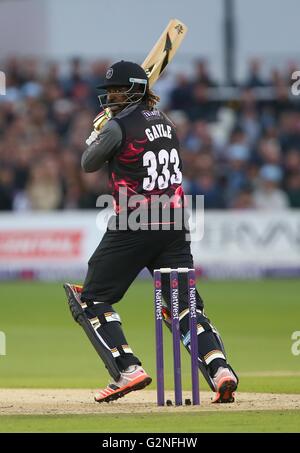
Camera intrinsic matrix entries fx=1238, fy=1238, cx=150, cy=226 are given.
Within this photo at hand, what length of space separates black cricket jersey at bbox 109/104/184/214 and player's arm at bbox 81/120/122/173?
0.16ft

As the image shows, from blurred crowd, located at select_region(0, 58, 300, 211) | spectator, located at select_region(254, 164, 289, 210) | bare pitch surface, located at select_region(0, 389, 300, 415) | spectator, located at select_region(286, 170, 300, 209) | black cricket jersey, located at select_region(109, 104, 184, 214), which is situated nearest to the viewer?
bare pitch surface, located at select_region(0, 389, 300, 415)

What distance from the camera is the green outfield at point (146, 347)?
729 cm

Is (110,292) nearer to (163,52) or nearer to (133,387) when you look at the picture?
(133,387)

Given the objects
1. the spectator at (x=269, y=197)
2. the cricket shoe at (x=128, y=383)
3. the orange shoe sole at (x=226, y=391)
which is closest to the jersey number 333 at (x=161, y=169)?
the cricket shoe at (x=128, y=383)

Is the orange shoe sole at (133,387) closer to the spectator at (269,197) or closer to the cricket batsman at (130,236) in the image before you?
the cricket batsman at (130,236)

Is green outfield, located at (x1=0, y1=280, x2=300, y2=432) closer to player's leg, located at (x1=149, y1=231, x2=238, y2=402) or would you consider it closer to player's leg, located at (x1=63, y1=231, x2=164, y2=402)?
player's leg, located at (x1=149, y1=231, x2=238, y2=402)

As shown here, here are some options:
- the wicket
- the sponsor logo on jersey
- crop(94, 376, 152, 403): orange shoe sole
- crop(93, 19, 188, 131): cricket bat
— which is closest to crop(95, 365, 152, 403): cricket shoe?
crop(94, 376, 152, 403): orange shoe sole

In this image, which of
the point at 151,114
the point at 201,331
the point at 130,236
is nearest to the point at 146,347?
the point at 201,331

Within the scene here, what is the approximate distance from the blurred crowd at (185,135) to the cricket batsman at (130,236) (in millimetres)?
11135

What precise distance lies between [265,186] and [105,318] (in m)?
12.2

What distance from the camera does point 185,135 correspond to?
69.3 ft

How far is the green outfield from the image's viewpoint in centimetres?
729
